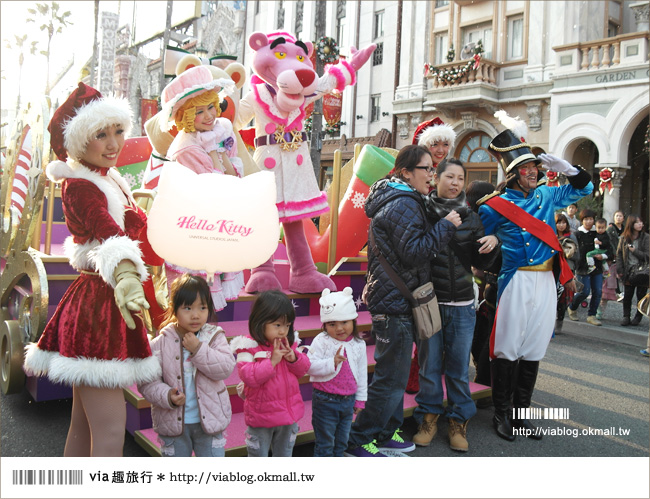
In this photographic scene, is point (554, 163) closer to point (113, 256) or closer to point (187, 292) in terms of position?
point (187, 292)

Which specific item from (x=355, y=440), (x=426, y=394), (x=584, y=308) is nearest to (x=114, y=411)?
(x=355, y=440)

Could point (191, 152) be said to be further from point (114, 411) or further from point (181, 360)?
point (114, 411)

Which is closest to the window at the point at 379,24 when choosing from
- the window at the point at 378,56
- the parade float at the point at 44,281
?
the window at the point at 378,56

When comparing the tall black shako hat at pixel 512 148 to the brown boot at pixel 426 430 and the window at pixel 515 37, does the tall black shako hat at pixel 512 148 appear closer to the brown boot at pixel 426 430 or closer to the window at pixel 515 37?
the brown boot at pixel 426 430

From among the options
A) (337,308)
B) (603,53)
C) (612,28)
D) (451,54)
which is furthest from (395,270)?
(451,54)

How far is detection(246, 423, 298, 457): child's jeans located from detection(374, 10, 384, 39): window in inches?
570

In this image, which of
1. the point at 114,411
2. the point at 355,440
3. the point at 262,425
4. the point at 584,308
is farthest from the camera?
the point at 584,308

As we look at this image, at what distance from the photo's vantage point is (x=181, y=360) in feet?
7.27

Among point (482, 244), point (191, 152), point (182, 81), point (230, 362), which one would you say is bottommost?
point (230, 362)

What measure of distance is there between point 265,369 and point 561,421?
238 cm

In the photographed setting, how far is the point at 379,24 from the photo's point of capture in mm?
15203

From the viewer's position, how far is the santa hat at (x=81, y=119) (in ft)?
7.06

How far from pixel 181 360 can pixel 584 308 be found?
25.2ft

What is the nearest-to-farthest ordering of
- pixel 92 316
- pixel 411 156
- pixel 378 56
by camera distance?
pixel 92 316 → pixel 411 156 → pixel 378 56
